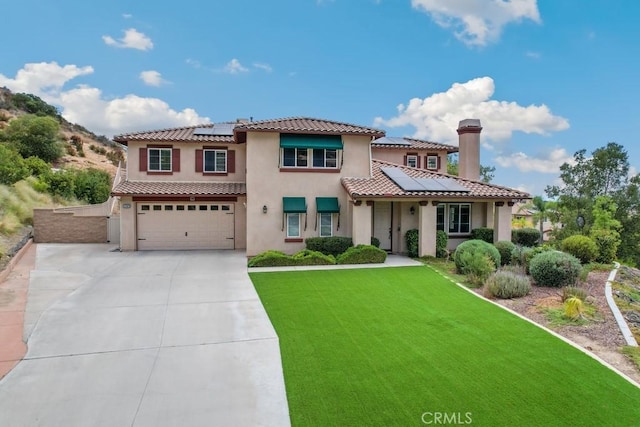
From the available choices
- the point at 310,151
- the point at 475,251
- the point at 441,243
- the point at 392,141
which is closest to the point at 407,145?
the point at 392,141

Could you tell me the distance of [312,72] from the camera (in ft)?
83.0

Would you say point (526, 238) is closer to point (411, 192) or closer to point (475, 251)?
point (411, 192)

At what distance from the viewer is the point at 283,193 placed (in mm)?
19094

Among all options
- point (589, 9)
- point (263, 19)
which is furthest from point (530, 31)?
point (263, 19)

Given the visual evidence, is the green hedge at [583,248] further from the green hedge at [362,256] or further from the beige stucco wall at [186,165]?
the beige stucco wall at [186,165]

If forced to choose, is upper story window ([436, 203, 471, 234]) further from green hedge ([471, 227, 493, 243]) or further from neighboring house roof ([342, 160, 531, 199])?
neighboring house roof ([342, 160, 531, 199])

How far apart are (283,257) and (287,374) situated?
10067mm

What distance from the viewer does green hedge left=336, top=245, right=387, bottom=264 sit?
17.2 meters

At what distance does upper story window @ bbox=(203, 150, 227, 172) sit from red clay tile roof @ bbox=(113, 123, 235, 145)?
75 cm

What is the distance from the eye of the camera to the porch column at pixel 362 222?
18.2 metres

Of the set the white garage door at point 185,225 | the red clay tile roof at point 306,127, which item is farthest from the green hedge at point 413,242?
the white garage door at point 185,225

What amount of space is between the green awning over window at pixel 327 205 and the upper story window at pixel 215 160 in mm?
6861

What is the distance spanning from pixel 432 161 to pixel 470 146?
5.82 metres

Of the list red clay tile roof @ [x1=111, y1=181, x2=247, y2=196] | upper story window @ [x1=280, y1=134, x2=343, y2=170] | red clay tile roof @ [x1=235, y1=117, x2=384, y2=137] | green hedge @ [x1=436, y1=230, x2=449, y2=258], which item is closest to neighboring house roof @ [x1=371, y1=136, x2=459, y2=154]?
red clay tile roof @ [x1=235, y1=117, x2=384, y2=137]
